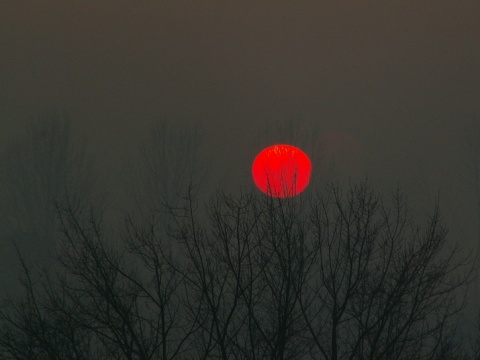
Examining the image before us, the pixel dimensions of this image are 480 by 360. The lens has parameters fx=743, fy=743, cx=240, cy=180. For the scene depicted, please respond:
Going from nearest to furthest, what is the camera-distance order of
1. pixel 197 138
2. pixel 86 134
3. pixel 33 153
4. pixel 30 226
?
pixel 30 226, pixel 33 153, pixel 197 138, pixel 86 134

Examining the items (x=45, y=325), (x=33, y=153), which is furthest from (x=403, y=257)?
(x=33, y=153)

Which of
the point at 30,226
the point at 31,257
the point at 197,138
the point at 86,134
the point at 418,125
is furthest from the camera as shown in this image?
the point at 418,125

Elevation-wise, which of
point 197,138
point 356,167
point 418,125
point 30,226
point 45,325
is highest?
point 418,125

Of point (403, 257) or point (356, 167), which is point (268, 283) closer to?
point (403, 257)

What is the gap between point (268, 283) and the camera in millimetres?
8289

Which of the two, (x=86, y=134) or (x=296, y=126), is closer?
(x=296, y=126)

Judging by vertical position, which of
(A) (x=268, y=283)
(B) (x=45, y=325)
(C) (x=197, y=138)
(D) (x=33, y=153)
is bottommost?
(B) (x=45, y=325)

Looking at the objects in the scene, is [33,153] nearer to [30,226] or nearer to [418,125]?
[30,226]

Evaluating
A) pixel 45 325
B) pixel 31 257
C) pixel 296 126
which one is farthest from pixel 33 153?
pixel 45 325

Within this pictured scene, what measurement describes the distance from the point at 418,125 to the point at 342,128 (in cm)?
591

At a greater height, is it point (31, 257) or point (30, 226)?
point (30, 226)

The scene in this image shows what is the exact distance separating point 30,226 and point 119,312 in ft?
88.0

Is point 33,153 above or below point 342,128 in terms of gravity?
below

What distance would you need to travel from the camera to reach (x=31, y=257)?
98.7 ft
